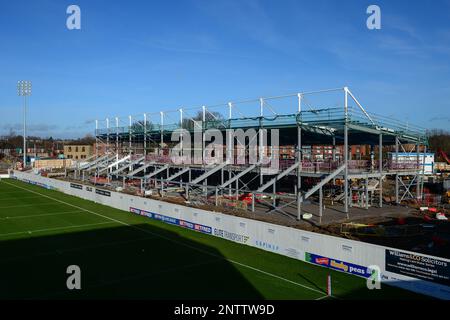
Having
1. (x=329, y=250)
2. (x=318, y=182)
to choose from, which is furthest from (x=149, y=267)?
(x=318, y=182)

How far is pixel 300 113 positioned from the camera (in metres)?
30.4

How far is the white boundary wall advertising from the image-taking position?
14086mm

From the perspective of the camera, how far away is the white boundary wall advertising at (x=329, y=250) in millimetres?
14086

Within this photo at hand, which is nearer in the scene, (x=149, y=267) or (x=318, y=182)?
(x=149, y=267)

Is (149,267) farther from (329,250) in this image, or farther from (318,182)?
(318,182)

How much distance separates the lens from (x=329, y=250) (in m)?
17.2

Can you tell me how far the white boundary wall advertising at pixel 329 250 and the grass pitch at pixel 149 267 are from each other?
1.44 ft

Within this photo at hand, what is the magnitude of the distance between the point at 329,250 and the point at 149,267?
26.1 feet

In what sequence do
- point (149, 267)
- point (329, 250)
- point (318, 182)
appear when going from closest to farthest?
1. point (329, 250)
2. point (149, 267)
3. point (318, 182)

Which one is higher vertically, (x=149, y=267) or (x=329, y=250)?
(x=329, y=250)

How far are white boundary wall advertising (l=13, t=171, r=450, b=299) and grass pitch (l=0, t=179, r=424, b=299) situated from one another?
0.44 metres

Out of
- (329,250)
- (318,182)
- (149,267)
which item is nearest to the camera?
(329,250)
